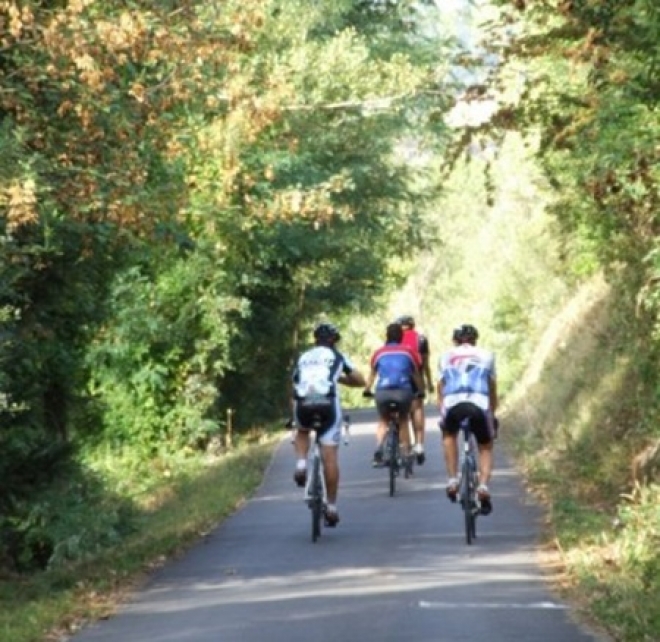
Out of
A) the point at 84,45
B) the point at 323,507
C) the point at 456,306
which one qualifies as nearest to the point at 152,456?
the point at 323,507

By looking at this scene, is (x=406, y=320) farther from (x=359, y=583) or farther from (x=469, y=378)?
(x=359, y=583)

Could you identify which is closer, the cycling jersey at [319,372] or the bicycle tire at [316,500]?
the bicycle tire at [316,500]

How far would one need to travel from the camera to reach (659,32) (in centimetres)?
1332

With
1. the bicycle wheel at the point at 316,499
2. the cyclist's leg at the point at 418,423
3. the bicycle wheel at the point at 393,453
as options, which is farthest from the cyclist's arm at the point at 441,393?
the cyclist's leg at the point at 418,423

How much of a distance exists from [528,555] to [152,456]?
21.8 metres

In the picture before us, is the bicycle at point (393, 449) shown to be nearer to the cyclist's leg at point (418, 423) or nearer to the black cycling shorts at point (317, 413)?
the cyclist's leg at point (418, 423)

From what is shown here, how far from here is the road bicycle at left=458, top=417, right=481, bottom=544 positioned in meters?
20.1

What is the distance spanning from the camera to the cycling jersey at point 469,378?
20750 mm

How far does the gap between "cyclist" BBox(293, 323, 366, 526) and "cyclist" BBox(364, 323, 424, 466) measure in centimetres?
519

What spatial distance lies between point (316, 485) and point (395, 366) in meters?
6.01

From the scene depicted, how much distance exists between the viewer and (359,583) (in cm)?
1700

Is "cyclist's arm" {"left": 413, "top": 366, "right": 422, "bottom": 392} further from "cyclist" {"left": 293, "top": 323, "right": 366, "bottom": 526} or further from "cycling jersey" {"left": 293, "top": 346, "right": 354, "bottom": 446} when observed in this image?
"cycling jersey" {"left": 293, "top": 346, "right": 354, "bottom": 446}

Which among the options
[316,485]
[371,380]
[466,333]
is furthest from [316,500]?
[371,380]

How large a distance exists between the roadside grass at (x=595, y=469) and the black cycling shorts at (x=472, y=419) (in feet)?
3.75
